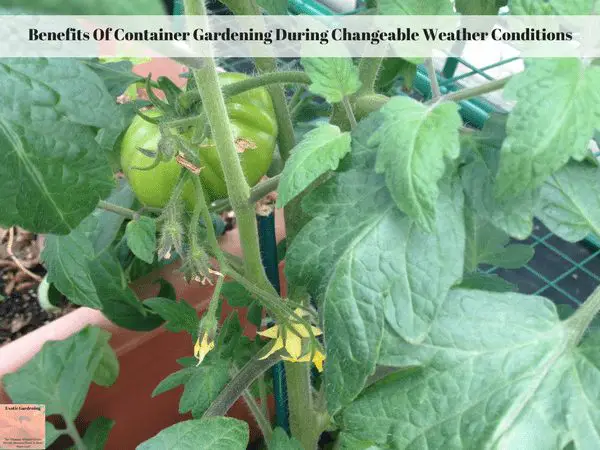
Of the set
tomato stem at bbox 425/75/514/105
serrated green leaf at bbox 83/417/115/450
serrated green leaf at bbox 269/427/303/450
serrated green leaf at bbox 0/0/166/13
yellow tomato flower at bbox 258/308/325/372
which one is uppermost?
serrated green leaf at bbox 0/0/166/13

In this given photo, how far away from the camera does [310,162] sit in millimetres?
417

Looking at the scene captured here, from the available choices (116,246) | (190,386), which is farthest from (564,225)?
(116,246)

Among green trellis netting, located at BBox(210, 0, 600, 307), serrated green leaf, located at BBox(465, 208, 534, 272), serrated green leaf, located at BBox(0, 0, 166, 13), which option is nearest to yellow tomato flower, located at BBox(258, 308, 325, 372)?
serrated green leaf, located at BBox(465, 208, 534, 272)

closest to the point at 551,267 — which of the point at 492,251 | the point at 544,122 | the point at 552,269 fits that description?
the point at 552,269

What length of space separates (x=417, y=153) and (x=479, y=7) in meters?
0.21

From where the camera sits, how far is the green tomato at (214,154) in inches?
23.8

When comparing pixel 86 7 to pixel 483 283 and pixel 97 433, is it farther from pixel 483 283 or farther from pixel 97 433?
pixel 97 433

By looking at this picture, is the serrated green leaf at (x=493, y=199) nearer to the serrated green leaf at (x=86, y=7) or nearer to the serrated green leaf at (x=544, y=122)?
the serrated green leaf at (x=544, y=122)

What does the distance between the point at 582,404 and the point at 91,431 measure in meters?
0.64

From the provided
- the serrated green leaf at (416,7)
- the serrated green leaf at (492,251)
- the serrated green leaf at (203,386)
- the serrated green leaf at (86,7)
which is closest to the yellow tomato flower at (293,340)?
the serrated green leaf at (203,386)

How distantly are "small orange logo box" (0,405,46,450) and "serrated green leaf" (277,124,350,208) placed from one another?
51 cm

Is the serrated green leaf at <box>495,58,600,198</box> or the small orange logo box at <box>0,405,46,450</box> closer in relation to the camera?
the serrated green leaf at <box>495,58,600,198</box>

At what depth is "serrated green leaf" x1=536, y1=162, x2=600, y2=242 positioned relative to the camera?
435 millimetres

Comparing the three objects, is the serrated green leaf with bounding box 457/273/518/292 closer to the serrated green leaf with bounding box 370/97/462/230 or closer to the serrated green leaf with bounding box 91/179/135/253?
the serrated green leaf with bounding box 370/97/462/230
